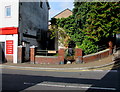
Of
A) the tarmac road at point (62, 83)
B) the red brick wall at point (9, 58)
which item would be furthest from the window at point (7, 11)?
the tarmac road at point (62, 83)

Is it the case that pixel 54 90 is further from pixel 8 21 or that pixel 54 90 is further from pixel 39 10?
pixel 39 10

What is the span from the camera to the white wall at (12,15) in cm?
1455

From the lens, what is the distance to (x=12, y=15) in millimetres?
14711

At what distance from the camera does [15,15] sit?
14594 millimetres

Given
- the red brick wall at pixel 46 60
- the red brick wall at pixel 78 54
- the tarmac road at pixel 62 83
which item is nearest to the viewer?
the tarmac road at pixel 62 83

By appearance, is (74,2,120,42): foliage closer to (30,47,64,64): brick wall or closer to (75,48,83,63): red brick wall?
(75,48,83,63): red brick wall

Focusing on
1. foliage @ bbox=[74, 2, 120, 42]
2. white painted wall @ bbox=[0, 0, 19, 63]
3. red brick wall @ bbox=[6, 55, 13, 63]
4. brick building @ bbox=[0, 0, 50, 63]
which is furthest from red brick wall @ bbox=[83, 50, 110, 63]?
red brick wall @ bbox=[6, 55, 13, 63]

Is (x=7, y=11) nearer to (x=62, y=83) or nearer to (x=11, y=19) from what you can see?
(x=11, y=19)

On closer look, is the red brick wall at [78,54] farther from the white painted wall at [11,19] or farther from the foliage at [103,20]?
the white painted wall at [11,19]

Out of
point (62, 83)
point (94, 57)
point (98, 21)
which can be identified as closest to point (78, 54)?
point (94, 57)

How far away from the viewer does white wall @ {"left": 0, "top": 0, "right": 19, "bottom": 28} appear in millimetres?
14550

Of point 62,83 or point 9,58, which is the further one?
point 9,58

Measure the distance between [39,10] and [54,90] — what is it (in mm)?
18040

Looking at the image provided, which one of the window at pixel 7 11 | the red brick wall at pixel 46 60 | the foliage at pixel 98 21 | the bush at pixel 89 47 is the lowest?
the red brick wall at pixel 46 60
